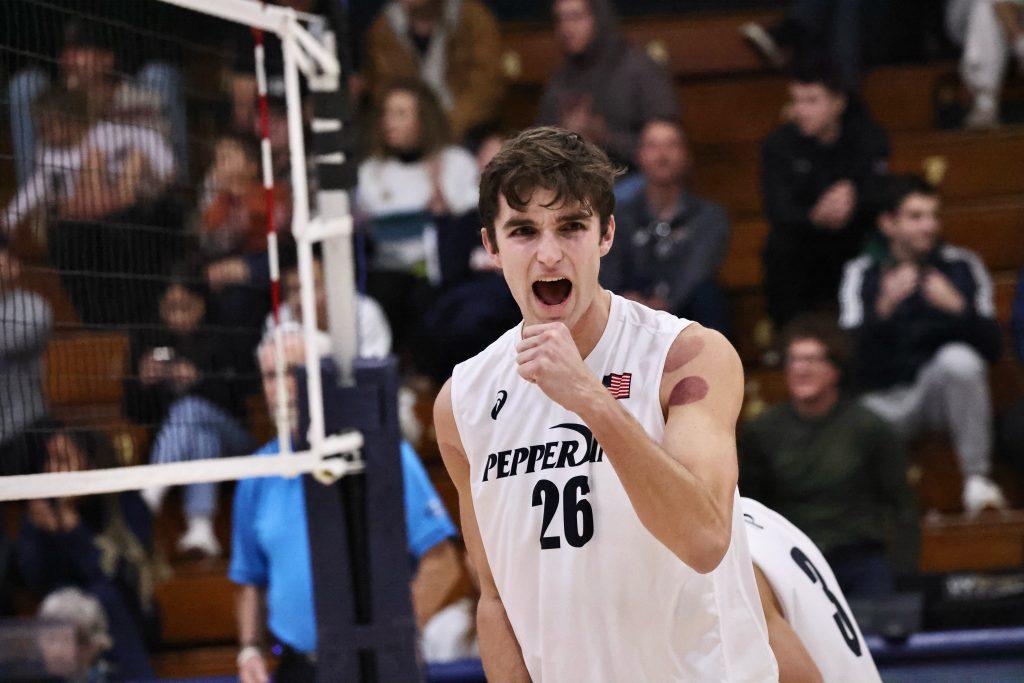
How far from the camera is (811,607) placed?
387 centimetres

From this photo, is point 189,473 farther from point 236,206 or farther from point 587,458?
point 236,206

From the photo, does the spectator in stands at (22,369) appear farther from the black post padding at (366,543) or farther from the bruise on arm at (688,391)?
the bruise on arm at (688,391)

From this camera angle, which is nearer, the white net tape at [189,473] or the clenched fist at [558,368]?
the clenched fist at [558,368]

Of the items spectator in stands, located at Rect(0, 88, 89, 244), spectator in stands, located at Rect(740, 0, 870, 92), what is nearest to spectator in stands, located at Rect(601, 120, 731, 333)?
spectator in stands, located at Rect(740, 0, 870, 92)

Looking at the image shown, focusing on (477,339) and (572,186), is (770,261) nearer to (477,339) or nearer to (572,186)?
(477,339)

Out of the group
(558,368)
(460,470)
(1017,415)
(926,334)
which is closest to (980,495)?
(1017,415)

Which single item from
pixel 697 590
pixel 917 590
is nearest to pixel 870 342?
pixel 917 590

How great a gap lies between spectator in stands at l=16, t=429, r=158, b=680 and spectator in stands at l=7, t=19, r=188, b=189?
5.16 ft

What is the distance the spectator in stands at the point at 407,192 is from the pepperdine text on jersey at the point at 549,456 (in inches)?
199

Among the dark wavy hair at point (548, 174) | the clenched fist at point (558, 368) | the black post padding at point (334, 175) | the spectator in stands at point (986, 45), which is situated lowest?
the clenched fist at point (558, 368)

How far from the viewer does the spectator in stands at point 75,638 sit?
6.08 metres

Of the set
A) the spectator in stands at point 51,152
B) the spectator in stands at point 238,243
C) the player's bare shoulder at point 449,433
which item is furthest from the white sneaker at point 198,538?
the player's bare shoulder at point 449,433

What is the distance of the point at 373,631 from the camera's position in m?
4.79

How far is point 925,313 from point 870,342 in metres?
0.34
